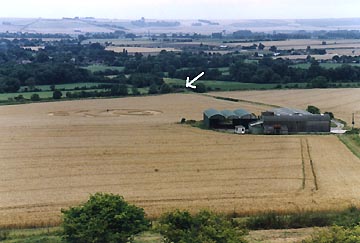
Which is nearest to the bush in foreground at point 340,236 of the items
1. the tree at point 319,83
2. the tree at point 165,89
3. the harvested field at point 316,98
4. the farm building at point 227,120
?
the farm building at point 227,120

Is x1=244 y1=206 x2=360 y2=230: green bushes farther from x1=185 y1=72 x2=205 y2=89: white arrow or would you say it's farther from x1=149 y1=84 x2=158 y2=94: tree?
x1=185 y1=72 x2=205 y2=89: white arrow

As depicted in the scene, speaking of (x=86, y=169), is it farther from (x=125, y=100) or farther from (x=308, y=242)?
(x=125, y=100)

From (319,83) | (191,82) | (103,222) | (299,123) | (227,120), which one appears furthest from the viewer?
(191,82)

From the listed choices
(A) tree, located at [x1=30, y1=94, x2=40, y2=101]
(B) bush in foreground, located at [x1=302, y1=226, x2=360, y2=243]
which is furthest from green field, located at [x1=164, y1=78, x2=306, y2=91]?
(B) bush in foreground, located at [x1=302, y1=226, x2=360, y2=243]

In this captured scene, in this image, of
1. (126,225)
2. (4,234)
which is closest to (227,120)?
(4,234)

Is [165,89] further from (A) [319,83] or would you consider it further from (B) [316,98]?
(A) [319,83]

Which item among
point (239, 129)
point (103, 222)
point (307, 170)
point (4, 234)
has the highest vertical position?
point (103, 222)
